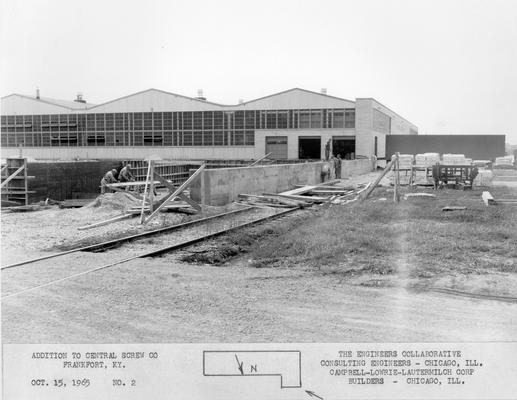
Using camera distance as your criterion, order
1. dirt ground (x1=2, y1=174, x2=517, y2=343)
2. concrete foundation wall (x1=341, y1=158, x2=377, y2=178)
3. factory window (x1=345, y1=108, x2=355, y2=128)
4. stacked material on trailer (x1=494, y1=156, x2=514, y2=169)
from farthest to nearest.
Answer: factory window (x1=345, y1=108, x2=355, y2=128) → stacked material on trailer (x1=494, y1=156, x2=514, y2=169) → concrete foundation wall (x1=341, y1=158, x2=377, y2=178) → dirt ground (x1=2, y1=174, x2=517, y2=343)

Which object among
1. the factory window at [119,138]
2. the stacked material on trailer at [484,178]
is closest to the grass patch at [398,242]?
the stacked material on trailer at [484,178]

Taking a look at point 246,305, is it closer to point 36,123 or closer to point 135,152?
point 135,152

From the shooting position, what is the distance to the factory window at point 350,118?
45.7m

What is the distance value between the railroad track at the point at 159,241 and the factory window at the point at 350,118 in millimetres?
33540

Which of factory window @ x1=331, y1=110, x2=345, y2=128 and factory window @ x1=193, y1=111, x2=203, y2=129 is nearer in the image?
factory window @ x1=331, y1=110, x2=345, y2=128

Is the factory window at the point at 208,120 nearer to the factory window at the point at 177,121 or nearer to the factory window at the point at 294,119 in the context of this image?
the factory window at the point at 177,121

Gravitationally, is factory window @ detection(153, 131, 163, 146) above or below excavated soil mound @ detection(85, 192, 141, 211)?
above

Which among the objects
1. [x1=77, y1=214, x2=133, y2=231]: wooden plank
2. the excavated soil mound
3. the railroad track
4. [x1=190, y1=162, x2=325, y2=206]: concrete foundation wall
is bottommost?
the railroad track

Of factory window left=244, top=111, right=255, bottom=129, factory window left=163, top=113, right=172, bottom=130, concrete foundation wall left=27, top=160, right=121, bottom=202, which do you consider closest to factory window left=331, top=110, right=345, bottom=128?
factory window left=244, top=111, right=255, bottom=129

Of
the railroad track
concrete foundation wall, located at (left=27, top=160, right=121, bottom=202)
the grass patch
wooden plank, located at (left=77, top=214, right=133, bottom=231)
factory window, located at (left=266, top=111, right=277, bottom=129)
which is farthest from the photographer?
factory window, located at (left=266, top=111, right=277, bottom=129)

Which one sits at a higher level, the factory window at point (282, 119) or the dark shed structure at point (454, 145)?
the factory window at point (282, 119)

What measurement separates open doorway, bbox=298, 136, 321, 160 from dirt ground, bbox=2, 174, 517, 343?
39357 mm

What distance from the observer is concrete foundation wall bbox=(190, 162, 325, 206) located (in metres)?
15.2

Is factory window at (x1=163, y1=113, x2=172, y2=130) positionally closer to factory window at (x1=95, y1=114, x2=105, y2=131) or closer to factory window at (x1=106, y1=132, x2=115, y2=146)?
factory window at (x1=106, y1=132, x2=115, y2=146)
